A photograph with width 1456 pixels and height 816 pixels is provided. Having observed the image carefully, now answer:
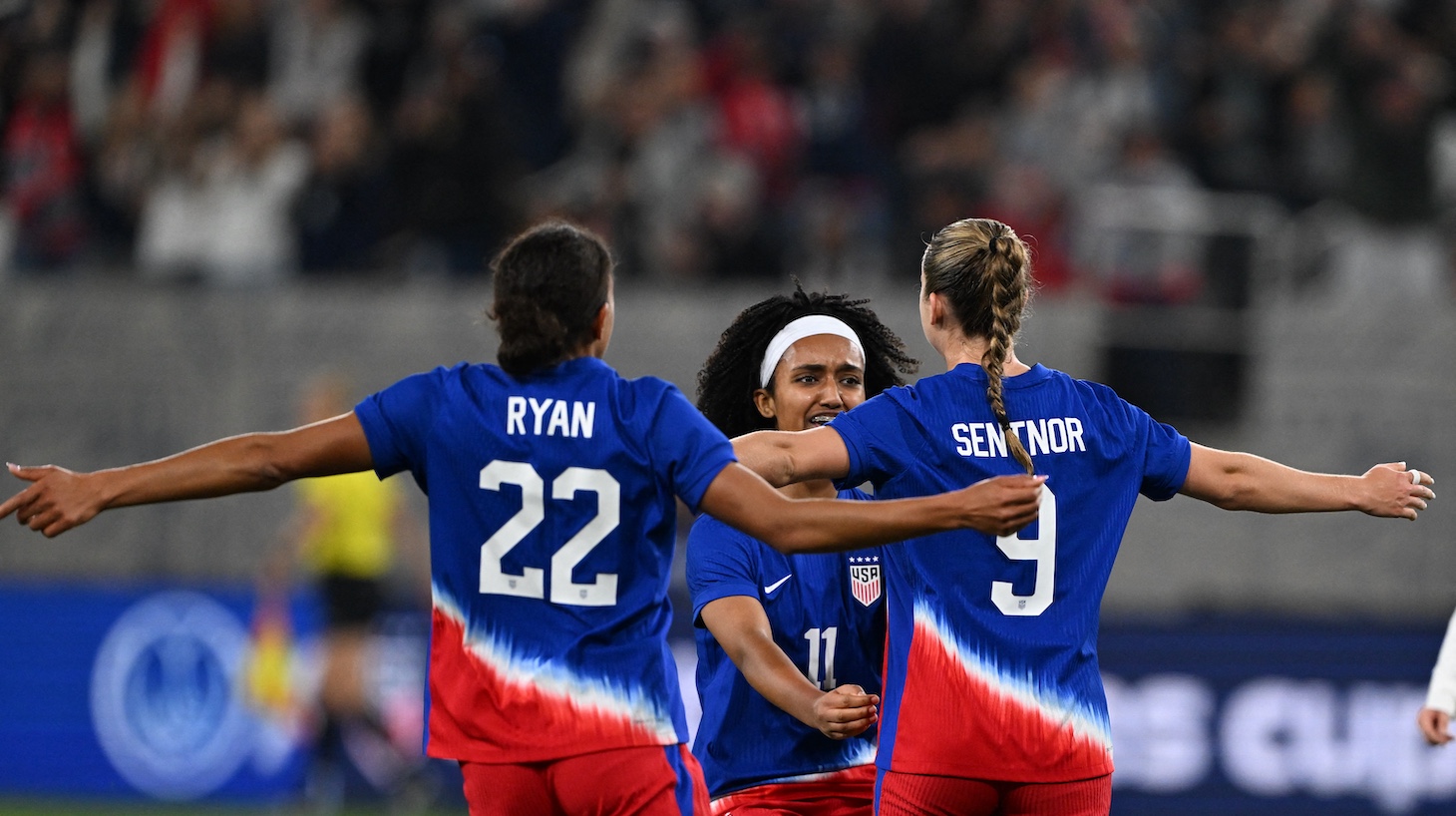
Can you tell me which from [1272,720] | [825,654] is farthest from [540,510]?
[1272,720]

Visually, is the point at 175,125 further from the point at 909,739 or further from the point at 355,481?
the point at 909,739

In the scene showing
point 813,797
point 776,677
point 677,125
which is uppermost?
point 677,125

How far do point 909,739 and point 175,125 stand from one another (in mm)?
10116

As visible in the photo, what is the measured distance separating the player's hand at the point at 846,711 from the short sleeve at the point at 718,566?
1.86 ft

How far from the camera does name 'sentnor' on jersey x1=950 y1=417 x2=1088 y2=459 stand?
162 inches

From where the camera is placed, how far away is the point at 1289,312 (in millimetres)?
11938

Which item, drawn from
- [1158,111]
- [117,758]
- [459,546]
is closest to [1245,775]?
[1158,111]

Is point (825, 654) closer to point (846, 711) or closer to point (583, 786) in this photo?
point (846, 711)

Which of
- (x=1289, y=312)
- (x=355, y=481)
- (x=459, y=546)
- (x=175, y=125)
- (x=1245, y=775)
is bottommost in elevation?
(x=1245, y=775)

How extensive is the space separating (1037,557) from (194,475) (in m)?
1.84

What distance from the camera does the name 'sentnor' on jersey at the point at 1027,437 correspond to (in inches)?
162

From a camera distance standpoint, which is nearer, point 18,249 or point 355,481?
point 355,481

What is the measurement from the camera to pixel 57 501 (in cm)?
393

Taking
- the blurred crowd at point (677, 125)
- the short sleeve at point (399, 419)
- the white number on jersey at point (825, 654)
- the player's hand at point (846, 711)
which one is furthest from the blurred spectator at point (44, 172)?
the player's hand at point (846, 711)
